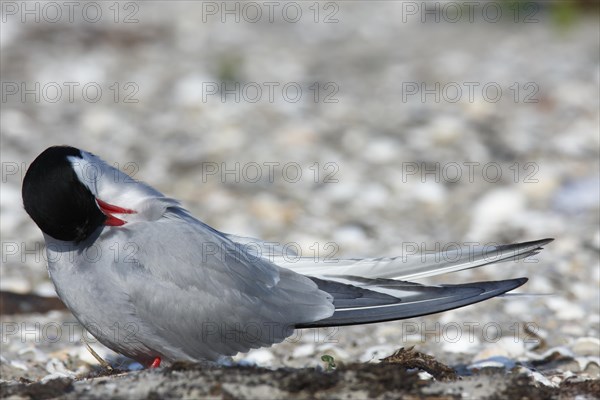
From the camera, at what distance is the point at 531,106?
23.9ft

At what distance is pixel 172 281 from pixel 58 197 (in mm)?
494

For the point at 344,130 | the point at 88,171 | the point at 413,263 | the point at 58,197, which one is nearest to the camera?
the point at 58,197

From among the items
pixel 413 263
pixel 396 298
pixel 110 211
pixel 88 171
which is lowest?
pixel 396 298

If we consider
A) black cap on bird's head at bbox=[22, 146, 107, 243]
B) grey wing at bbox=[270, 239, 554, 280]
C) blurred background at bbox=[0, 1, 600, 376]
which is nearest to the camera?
black cap on bird's head at bbox=[22, 146, 107, 243]

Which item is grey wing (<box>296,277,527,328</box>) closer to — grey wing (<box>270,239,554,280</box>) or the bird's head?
grey wing (<box>270,239,554,280</box>)

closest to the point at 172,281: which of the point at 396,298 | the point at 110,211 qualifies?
the point at 110,211

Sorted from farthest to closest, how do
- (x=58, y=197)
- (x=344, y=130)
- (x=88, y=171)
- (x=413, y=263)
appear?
(x=344, y=130) → (x=413, y=263) → (x=88, y=171) → (x=58, y=197)

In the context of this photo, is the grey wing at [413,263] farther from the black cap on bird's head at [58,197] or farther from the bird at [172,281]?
the black cap on bird's head at [58,197]

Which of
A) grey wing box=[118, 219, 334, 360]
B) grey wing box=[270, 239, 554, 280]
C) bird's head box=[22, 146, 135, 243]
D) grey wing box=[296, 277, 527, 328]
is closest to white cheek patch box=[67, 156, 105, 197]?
bird's head box=[22, 146, 135, 243]

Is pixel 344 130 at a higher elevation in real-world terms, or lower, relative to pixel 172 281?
higher

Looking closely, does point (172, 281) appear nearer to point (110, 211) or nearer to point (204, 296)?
point (204, 296)

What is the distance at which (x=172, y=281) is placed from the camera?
11.4ft

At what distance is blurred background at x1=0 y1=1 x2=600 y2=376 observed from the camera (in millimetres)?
A: 4867

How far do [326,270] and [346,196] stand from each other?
2.40m
